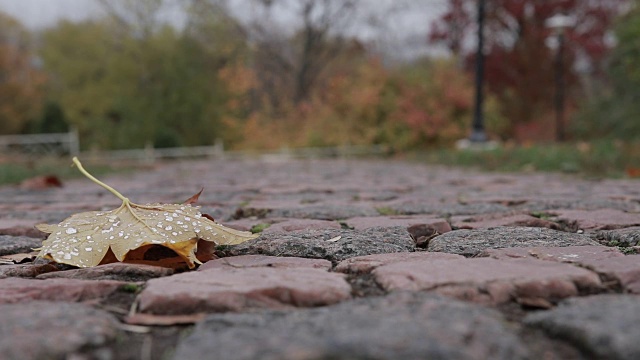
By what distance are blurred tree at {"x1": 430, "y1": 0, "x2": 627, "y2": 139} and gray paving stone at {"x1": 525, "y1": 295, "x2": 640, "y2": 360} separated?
1694 centimetres

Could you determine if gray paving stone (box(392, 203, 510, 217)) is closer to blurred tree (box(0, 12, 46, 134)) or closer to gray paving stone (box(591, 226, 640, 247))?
gray paving stone (box(591, 226, 640, 247))

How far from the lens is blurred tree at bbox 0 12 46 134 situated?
24.7 meters

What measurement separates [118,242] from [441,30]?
19.6 meters

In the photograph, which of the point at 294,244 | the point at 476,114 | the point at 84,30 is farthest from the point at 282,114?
the point at 294,244

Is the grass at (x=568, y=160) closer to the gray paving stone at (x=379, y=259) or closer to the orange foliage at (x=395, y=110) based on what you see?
the gray paving stone at (x=379, y=259)

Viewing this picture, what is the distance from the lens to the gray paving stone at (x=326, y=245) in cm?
144

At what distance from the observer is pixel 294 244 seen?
1.51 meters

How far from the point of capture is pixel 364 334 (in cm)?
73

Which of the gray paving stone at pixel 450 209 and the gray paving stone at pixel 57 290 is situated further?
the gray paving stone at pixel 450 209

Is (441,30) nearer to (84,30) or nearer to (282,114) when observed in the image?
(282,114)

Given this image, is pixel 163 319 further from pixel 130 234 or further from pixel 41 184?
pixel 41 184

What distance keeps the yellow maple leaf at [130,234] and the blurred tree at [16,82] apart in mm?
26054

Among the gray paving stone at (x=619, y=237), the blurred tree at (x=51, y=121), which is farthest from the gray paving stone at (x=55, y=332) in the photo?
the blurred tree at (x=51, y=121)

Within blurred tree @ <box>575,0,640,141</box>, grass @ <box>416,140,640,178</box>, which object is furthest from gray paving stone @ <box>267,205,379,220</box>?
blurred tree @ <box>575,0,640,141</box>
